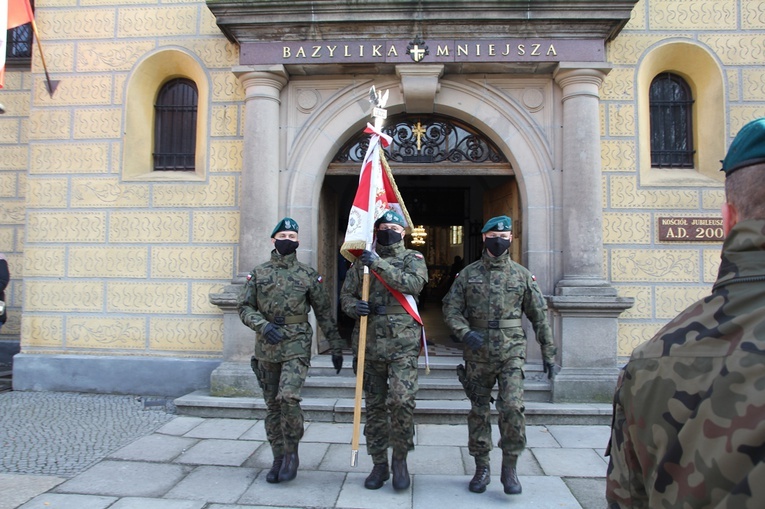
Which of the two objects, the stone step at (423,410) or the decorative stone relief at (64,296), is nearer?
the stone step at (423,410)

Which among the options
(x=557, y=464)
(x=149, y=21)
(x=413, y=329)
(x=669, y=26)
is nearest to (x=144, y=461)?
(x=413, y=329)

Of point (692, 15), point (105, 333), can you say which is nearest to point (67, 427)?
point (105, 333)

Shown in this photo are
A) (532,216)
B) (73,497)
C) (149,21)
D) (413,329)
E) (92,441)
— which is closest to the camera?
(73,497)

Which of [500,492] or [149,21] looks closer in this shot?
[500,492]

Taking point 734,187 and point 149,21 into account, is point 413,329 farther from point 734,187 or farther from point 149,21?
point 149,21

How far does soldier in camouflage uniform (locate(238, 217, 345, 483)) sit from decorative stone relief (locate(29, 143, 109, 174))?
4.11 meters

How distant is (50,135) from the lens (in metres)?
7.27

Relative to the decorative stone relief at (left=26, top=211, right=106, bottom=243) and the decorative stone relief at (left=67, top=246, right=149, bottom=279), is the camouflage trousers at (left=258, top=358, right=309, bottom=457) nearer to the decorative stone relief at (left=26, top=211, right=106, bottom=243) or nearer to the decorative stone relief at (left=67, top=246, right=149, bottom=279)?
the decorative stone relief at (left=67, top=246, right=149, bottom=279)

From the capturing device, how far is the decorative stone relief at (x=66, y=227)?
7.14 metres

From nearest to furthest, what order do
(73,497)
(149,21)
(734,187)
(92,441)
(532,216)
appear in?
1. (734,187)
2. (73,497)
3. (92,441)
4. (532,216)
5. (149,21)

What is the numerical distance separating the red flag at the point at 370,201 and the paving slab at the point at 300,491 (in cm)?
188

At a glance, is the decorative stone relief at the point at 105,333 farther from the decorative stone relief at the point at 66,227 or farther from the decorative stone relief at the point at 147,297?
the decorative stone relief at the point at 66,227

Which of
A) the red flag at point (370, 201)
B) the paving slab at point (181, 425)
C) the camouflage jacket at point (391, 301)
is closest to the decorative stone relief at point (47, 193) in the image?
the paving slab at point (181, 425)

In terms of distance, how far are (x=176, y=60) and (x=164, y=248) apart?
2.68 meters
